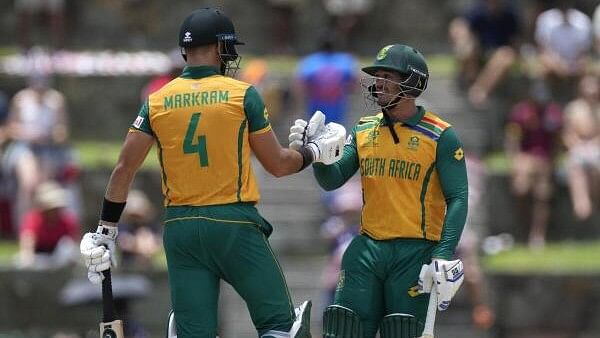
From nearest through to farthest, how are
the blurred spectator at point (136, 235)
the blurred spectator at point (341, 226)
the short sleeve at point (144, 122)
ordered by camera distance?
1. the short sleeve at point (144, 122)
2. the blurred spectator at point (341, 226)
3. the blurred spectator at point (136, 235)

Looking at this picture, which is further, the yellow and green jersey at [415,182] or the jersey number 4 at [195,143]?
the yellow and green jersey at [415,182]

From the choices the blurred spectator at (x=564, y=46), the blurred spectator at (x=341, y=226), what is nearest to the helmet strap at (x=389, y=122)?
the blurred spectator at (x=341, y=226)

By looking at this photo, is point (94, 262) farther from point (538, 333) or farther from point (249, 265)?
point (538, 333)

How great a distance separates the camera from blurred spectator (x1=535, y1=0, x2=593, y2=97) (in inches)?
712

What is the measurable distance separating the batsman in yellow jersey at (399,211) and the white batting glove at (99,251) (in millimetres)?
1200

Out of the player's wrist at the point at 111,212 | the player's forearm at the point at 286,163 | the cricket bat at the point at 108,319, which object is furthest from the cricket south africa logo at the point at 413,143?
the cricket bat at the point at 108,319

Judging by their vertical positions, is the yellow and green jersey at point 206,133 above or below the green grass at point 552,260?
above

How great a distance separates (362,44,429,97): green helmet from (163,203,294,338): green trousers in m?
1.17

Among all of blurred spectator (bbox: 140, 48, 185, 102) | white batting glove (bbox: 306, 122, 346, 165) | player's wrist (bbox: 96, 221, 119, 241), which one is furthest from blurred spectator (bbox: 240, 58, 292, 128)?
player's wrist (bbox: 96, 221, 119, 241)

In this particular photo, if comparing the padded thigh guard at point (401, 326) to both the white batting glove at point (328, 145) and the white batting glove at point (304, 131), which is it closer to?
the white batting glove at point (328, 145)

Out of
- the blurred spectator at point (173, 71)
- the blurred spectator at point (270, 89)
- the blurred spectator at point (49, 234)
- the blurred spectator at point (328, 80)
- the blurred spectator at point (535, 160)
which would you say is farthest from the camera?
the blurred spectator at point (270, 89)

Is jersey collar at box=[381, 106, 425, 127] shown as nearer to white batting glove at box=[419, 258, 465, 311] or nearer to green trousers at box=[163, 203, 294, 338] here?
white batting glove at box=[419, 258, 465, 311]

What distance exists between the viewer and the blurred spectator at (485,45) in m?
18.4

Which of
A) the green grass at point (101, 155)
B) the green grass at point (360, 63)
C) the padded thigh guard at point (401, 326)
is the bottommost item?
the padded thigh guard at point (401, 326)
